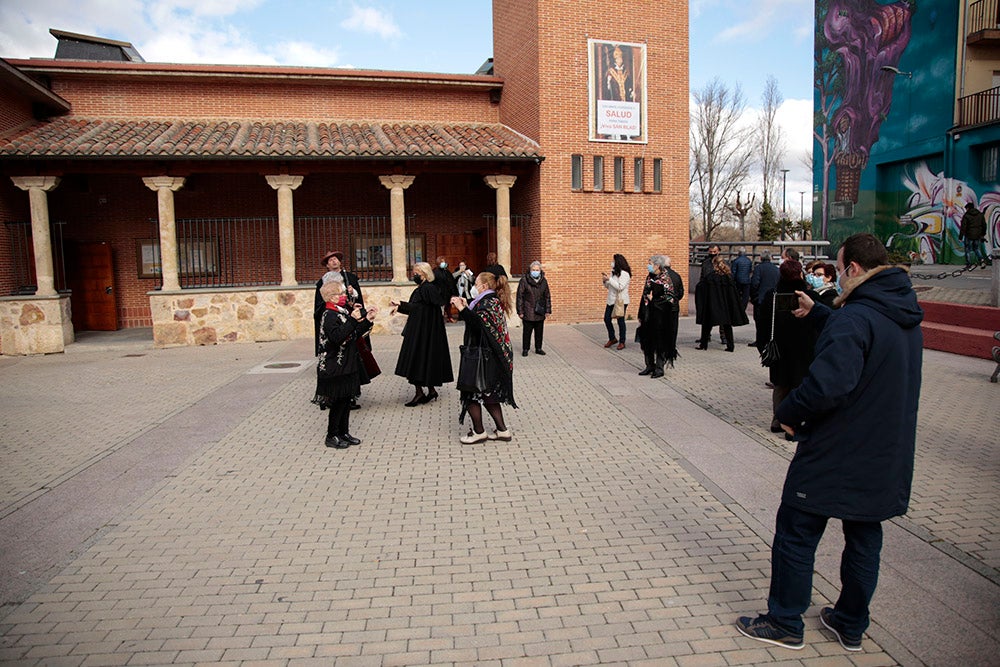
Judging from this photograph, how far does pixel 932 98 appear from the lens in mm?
25781

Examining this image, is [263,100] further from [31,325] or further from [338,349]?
[338,349]

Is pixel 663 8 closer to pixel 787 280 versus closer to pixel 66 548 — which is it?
pixel 787 280

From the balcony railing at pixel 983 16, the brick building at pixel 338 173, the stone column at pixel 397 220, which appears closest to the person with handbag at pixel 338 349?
the brick building at pixel 338 173

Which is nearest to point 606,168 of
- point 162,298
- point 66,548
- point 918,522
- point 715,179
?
point 162,298

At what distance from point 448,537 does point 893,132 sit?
29.2 metres

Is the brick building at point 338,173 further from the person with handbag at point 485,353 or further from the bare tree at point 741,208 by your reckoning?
the bare tree at point 741,208

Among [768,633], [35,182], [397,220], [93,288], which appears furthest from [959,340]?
[93,288]

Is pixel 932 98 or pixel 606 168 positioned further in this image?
pixel 932 98

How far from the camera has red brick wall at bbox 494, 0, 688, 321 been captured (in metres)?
17.2

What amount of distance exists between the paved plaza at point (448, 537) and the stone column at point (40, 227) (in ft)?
22.6

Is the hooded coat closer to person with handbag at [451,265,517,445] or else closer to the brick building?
person with handbag at [451,265,517,445]

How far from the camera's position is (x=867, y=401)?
3252 mm

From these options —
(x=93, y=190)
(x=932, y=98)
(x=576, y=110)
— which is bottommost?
(x=93, y=190)

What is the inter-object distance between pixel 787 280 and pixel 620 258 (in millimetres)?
5698
